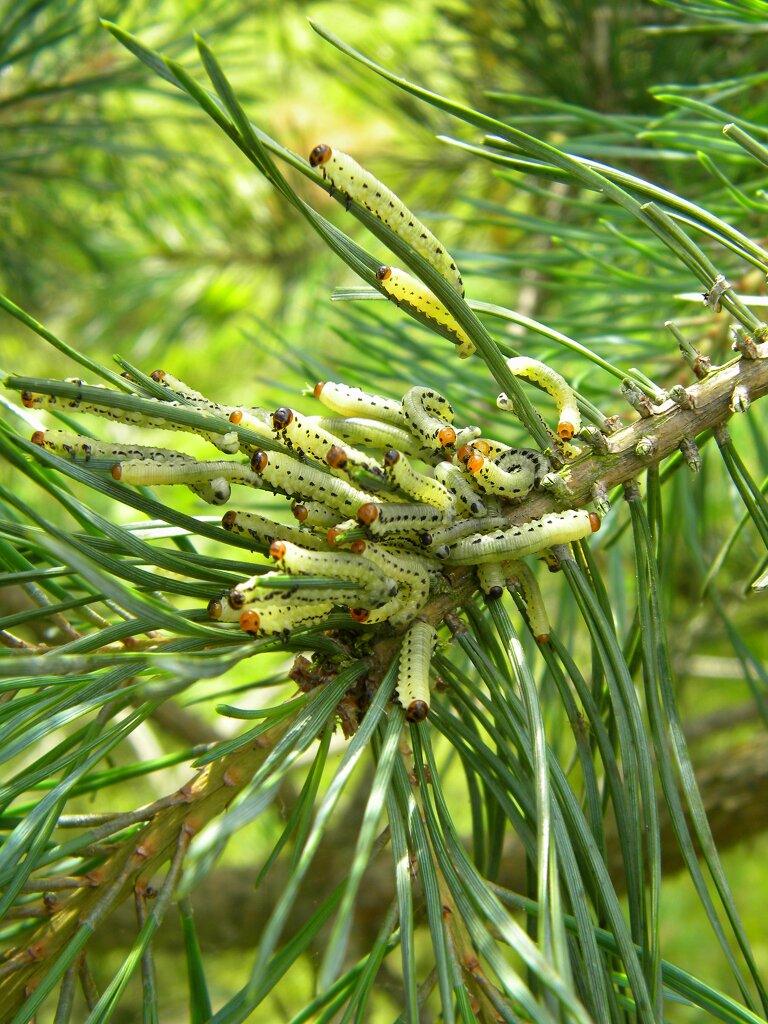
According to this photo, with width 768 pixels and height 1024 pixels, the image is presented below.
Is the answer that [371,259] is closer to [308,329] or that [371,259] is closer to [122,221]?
[308,329]

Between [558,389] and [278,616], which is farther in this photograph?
[558,389]

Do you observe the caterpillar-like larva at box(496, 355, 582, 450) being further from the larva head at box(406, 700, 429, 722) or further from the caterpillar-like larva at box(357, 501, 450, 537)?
the larva head at box(406, 700, 429, 722)

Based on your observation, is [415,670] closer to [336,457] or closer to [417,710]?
[417,710]

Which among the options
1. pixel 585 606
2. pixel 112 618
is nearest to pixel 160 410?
pixel 585 606

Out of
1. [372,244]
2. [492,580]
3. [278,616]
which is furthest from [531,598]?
[372,244]

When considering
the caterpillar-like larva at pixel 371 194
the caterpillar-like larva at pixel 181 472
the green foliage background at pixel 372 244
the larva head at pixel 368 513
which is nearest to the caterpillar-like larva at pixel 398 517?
the larva head at pixel 368 513

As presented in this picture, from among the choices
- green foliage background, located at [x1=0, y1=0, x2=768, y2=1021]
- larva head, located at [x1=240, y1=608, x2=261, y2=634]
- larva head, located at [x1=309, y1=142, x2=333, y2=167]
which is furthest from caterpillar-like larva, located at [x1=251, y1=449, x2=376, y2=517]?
green foliage background, located at [x1=0, y1=0, x2=768, y2=1021]
